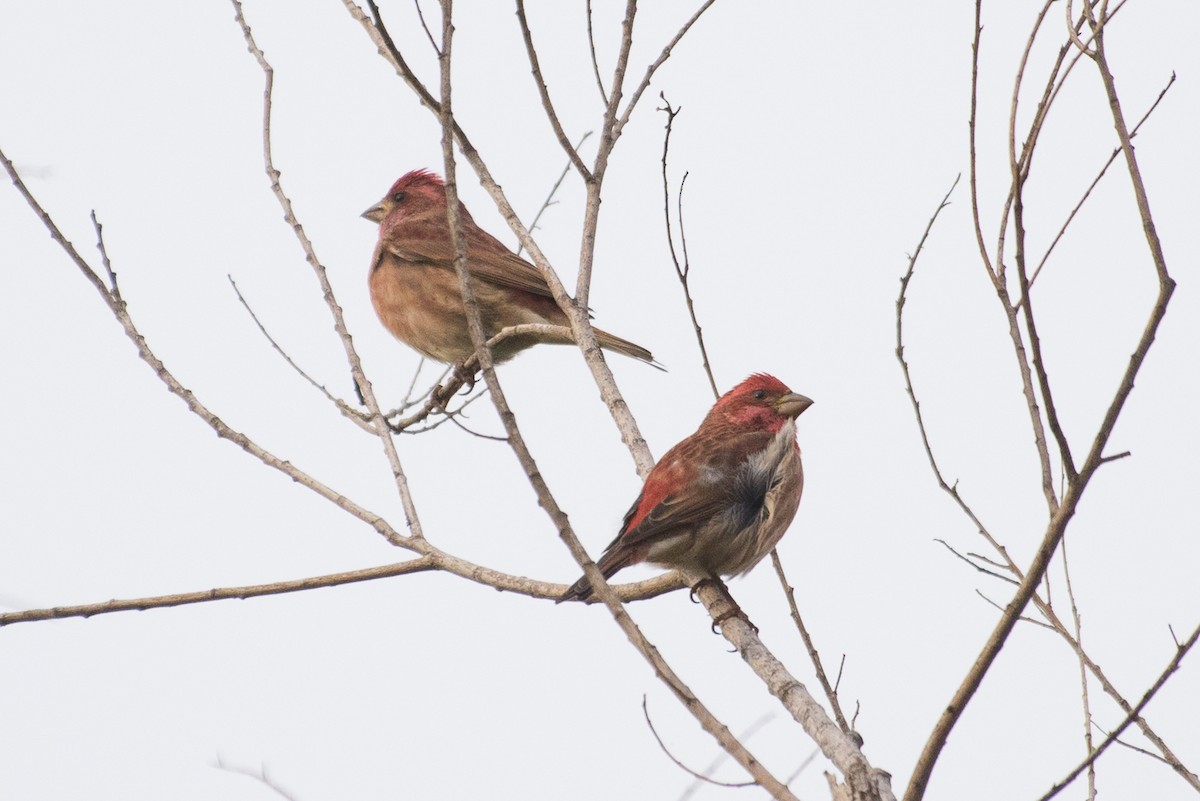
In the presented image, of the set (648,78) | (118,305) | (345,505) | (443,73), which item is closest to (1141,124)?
(648,78)

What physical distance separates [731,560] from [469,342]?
3.28 meters

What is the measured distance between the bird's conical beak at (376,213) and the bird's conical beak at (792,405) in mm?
4140

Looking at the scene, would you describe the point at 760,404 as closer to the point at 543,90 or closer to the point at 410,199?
the point at 543,90

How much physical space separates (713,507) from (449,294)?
3427 millimetres

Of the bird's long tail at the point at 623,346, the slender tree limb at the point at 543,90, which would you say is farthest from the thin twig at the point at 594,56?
the bird's long tail at the point at 623,346

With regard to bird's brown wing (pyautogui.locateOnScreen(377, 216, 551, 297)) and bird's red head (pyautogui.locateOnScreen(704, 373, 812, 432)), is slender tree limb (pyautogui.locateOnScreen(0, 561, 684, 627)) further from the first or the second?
bird's brown wing (pyautogui.locateOnScreen(377, 216, 551, 297))

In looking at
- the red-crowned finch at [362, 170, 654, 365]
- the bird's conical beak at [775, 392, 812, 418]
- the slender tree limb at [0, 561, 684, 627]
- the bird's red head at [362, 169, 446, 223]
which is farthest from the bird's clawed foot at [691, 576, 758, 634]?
the bird's red head at [362, 169, 446, 223]

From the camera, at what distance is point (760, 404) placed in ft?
20.8

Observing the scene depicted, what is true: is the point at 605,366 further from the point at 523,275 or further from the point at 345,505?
the point at 523,275

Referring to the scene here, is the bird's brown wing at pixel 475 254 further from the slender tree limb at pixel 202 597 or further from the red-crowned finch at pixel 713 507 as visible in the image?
the slender tree limb at pixel 202 597

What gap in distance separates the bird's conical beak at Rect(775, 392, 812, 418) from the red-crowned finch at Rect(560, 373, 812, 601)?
0.52 meters

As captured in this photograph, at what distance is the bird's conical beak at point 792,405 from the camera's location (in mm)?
6312

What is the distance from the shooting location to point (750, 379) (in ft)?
21.2

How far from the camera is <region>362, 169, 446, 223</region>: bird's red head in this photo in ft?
30.2
